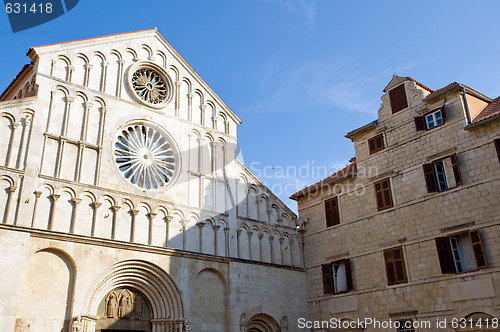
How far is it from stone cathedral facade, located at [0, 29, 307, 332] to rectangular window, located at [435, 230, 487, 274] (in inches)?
273

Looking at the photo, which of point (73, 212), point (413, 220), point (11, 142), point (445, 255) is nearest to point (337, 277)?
point (413, 220)

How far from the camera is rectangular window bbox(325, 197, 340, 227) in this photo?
21.3m

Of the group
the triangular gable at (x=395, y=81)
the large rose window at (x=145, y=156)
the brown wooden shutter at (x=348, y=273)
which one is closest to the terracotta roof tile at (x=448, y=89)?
the triangular gable at (x=395, y=81)

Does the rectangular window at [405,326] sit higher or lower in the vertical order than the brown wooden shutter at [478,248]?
lower

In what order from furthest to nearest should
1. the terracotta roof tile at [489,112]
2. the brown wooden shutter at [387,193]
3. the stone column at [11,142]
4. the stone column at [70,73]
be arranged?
the brown wooden shutter at [387,193] < the stone column at [70,73] < the terracotta roof tile at [489,112] < the stone column at [11,142]

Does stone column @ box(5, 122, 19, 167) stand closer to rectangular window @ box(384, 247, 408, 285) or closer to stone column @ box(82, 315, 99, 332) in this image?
stone column @ box(82, 315, 99, 332)

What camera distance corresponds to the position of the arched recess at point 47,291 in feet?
46.4

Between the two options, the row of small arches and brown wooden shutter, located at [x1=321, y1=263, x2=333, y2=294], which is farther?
brown wooden shutter, located at [x1=321, y1=263, x2=333, y2=294]

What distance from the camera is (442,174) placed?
58.8 feet

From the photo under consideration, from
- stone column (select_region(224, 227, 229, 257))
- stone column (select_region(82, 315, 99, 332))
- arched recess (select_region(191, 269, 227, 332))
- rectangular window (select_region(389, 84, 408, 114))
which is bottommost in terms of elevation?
stone column (select_region(82, 315, 99, 332))

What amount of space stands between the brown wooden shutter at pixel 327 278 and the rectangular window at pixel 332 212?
190cm

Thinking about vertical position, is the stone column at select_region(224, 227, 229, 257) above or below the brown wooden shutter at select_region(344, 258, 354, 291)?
above

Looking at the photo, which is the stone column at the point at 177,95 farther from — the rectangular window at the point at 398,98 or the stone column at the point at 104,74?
the rectangular window at the point at 398,98

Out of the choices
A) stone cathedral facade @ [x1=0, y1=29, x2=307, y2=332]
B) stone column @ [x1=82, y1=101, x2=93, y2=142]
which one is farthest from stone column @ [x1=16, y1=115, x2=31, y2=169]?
stone column @ [x1=82, y1=101, x2=93, y2=142]
